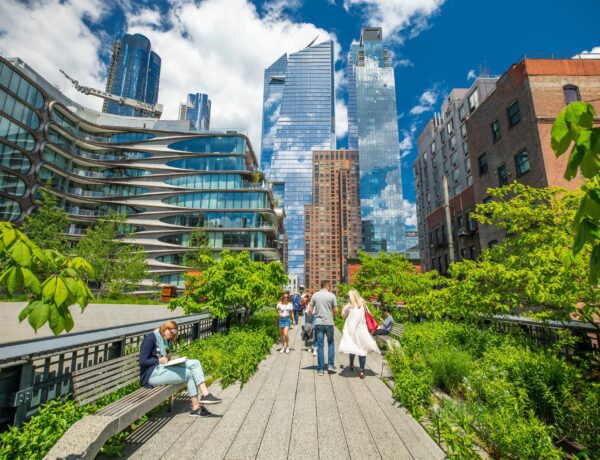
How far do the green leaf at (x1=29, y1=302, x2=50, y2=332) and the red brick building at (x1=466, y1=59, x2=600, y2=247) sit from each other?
21646 mm

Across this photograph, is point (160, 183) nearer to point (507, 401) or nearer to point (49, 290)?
point (49, 290)

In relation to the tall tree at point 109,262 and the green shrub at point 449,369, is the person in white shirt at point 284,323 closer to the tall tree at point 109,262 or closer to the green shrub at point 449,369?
the green shrub at point 449,369

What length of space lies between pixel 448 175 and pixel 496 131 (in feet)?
80.1

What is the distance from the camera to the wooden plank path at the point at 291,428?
367 centimetres

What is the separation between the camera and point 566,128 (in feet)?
4.79

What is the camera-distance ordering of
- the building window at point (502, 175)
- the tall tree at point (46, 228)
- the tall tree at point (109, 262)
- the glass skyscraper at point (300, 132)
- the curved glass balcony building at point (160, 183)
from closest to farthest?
the building window at point (502, 175) < the tall tree at point (46, 228) < the tall tree at point (109, 262) < the curved glass balcony building at point (160, 183) < the glass skyscraper at point (300, 132)

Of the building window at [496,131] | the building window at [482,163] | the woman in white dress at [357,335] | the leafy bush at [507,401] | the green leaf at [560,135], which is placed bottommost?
the leafy bush at [507,401]

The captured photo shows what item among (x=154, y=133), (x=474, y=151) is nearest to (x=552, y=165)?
(x=474, y=151)

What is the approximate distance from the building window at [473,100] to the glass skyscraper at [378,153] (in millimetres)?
113700

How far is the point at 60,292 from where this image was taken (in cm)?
190

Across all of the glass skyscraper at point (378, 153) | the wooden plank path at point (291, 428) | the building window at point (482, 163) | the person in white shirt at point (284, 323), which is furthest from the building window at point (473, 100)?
the glass skyscraper at point (378, 153)

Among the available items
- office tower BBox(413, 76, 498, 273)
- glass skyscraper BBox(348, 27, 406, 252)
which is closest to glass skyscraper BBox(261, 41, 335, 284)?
glass skyscraper BBox(348, 27, 406, 252)

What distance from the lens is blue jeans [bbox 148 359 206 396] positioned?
471 centimetres

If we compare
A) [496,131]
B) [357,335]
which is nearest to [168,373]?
[357,335]
